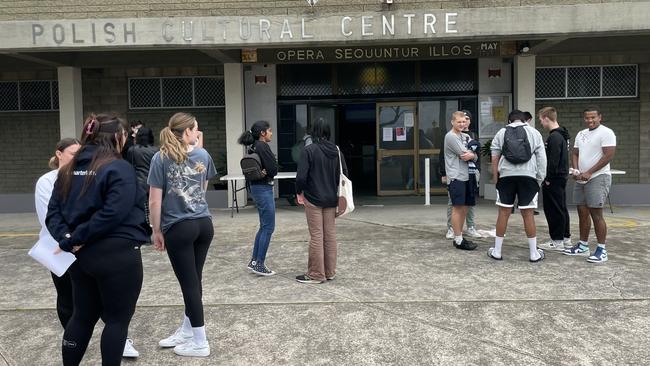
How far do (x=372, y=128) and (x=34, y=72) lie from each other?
796cm

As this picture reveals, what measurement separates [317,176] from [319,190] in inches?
5.6

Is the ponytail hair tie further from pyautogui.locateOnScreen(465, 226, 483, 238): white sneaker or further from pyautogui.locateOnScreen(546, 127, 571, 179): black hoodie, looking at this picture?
pyautogui.locateOnScreen(465, 226, 483, 238): white sneaker

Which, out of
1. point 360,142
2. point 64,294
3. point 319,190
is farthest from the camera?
point 360,142

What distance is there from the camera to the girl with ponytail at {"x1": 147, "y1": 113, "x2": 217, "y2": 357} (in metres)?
3.88

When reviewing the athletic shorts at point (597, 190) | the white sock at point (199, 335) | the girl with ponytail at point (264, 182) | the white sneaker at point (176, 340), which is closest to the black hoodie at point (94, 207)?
the white sock at point (199, 335)

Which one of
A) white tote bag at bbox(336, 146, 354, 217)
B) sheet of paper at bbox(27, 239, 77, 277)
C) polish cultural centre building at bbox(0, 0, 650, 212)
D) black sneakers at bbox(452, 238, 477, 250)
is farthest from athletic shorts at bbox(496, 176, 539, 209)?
sheet of paper at bbox(27, 239, 77, 277)

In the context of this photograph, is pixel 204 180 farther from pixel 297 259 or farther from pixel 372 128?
pixel 372 128

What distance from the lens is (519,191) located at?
20.8 feet

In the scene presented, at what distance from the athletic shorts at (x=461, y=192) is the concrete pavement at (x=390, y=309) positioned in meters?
0.64

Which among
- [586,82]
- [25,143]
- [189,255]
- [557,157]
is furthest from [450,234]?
[25,143]

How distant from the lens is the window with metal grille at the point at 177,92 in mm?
12758

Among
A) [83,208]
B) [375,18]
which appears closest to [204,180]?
[83,208]

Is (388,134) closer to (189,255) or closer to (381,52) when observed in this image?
(381,52)

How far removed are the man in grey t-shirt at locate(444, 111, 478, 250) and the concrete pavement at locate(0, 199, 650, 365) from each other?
1.27 feet
